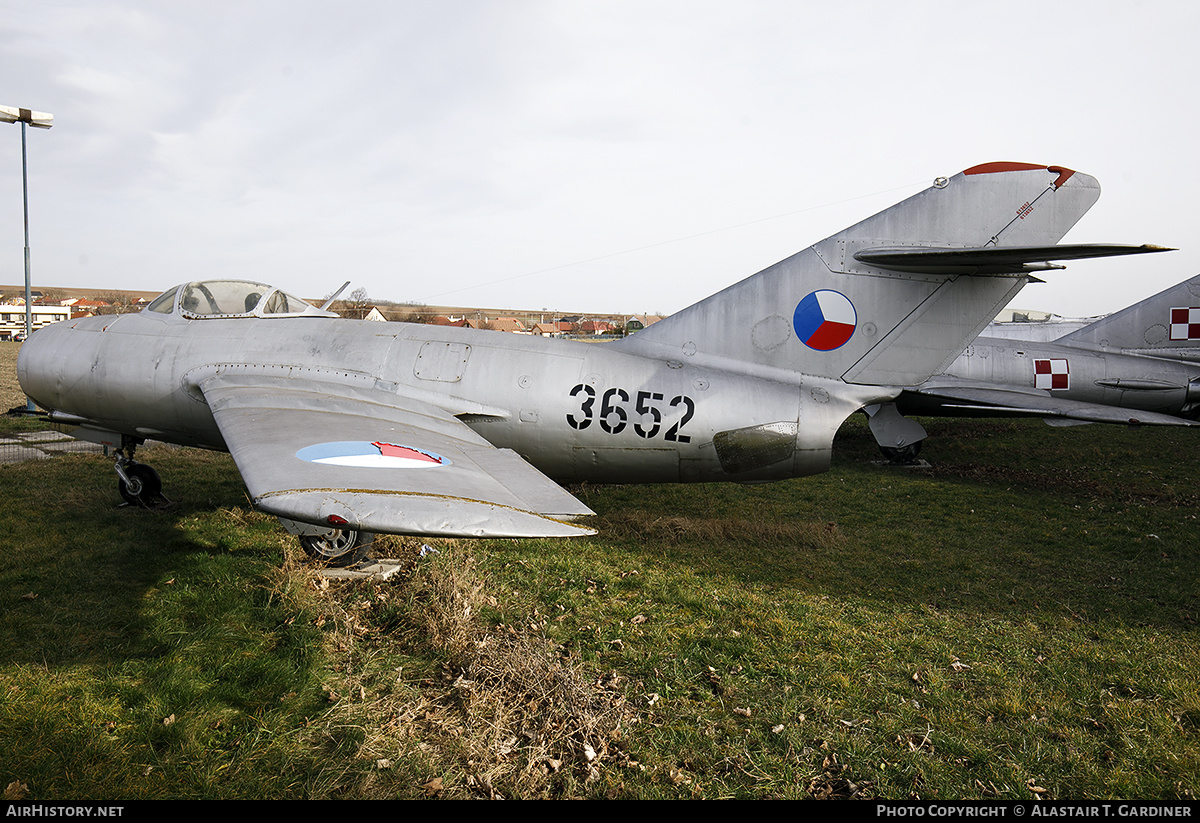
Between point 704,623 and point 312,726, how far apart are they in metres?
2.98

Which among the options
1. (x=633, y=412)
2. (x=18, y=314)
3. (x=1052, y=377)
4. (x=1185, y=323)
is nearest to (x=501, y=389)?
(x=633, y=412)

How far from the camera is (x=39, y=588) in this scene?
17.3 feet

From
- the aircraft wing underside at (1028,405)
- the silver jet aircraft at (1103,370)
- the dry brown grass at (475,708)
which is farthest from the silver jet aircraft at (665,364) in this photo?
the silver jet aircraft at (1103,370)

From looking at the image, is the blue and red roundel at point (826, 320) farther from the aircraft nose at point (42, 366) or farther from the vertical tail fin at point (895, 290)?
the aircraft nose at point (42, 366)

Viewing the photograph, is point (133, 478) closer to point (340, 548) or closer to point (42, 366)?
point (42, 366)

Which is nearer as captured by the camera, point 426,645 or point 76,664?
point 76,664

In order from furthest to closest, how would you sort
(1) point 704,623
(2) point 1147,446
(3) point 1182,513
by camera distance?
(2) point 1147,446 → (3) point 1182,513 → (1) point 704,623

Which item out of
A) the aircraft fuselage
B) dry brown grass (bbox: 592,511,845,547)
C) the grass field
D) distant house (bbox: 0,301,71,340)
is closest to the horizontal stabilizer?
the aircraft fuselage

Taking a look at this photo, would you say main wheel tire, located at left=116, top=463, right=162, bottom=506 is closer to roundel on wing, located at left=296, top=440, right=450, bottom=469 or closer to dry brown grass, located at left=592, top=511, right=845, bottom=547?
roundel on wing, located at left=296, top=440, right=450, bottom=469

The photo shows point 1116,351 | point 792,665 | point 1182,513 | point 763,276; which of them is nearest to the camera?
point 792,665

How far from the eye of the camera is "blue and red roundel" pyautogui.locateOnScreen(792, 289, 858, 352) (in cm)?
627

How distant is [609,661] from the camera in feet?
14.6
